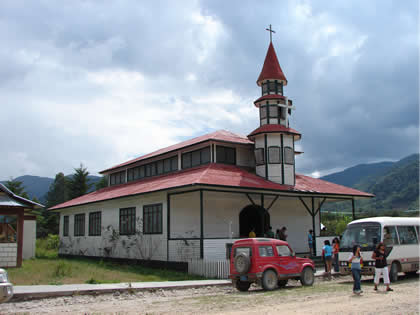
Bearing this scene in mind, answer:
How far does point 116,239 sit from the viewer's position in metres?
27.2

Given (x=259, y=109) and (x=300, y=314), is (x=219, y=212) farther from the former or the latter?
(x=300, y=314)

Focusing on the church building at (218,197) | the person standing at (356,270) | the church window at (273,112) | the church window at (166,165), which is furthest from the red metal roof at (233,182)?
the person standing at (356,270)

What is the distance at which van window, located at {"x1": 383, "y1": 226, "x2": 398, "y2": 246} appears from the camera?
16.8 metres

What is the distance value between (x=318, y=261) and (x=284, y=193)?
12.9 ft

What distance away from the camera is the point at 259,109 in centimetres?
2716

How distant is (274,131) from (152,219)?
8.37 meters

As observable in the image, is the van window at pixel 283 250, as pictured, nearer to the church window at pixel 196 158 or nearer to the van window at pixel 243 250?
the van window at pixel 243 250

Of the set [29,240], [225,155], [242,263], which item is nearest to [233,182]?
[225,155]

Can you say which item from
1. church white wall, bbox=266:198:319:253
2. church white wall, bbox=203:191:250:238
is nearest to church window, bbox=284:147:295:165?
church white wall, bbox=266:198:319:253

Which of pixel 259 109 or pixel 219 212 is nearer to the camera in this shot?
pixel 219 212

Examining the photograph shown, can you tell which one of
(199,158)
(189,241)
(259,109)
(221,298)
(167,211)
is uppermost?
(259,109)

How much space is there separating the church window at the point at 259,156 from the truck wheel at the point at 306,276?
10.1m

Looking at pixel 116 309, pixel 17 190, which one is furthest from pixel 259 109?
pixel 17 190

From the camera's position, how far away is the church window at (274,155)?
82.3 feet
